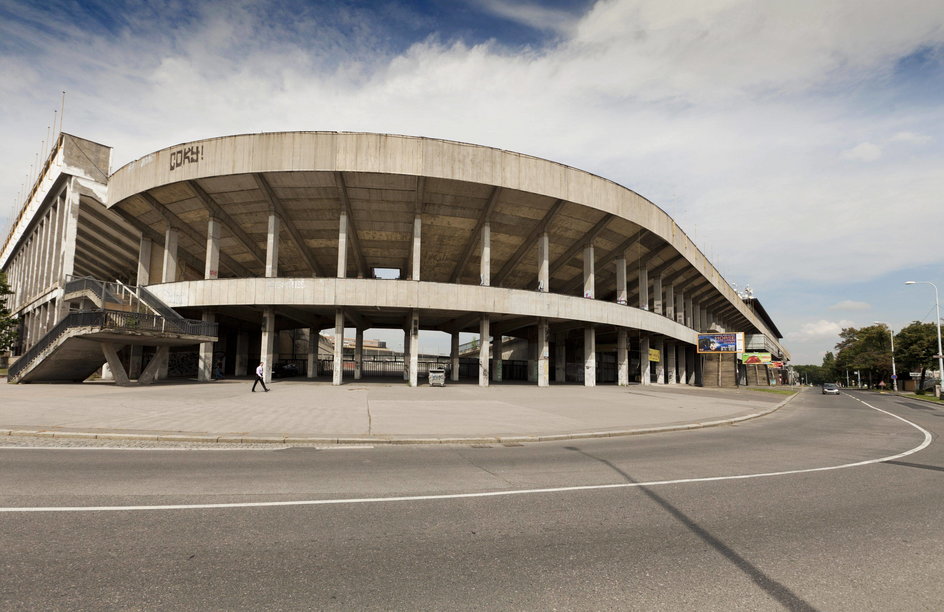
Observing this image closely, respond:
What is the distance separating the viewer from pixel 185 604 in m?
2.96

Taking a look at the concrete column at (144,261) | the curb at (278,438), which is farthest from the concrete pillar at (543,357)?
the concrete column at (144,261)

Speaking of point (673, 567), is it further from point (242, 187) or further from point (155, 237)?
point (155, 237)

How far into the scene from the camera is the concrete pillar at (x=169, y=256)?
3253cm

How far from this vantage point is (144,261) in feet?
117

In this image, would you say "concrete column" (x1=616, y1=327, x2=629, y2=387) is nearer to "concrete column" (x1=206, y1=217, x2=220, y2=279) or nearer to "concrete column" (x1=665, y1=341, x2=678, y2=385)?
"concrete column" (x1=665, y1=341, x2=678, y2=385)

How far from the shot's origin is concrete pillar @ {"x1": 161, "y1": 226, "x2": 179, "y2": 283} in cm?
3253

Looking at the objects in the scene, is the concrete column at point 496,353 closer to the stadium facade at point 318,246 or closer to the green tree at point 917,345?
the stadium facade at point 318,246

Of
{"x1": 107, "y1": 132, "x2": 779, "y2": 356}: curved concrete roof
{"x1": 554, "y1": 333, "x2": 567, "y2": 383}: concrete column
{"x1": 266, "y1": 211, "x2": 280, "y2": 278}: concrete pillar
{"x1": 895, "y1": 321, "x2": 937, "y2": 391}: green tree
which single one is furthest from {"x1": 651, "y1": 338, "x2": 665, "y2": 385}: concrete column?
{"x1": 266, "y1": 211, "x2": 280, "y2": 278}: concrete pillar

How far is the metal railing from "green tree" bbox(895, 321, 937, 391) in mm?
77821

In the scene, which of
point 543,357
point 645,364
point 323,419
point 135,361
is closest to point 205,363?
point 135,361

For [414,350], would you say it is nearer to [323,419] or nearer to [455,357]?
[455,357]

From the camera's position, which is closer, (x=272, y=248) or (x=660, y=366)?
(x=272, y=248)

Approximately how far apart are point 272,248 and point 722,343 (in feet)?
142

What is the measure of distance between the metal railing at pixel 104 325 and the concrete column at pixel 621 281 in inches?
1241
